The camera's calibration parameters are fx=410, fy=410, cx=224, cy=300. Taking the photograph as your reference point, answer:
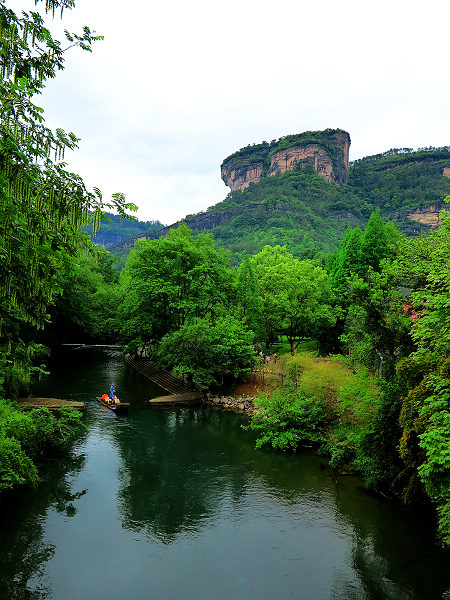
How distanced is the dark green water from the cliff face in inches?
5863

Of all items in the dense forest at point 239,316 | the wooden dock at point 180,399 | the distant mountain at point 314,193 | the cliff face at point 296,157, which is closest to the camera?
the dense forest at point 239,316

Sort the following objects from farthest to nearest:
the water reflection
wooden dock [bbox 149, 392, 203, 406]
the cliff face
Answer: the cliff face < wooden dock [bbox 149, 392, 203, 406] < the water reflection

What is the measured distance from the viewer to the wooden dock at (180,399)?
30181mm

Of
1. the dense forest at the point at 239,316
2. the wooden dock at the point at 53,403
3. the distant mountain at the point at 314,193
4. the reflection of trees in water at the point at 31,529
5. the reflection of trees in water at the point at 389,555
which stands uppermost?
the distant mountain at the point at 314,193

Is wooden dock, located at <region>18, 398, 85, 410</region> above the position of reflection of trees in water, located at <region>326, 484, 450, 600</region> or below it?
above

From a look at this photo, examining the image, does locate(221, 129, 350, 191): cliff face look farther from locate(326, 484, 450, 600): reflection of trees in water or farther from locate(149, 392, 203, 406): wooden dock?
locate(326, 484, 450, 600): reflection of trees in water

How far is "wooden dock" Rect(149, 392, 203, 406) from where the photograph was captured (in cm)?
3018

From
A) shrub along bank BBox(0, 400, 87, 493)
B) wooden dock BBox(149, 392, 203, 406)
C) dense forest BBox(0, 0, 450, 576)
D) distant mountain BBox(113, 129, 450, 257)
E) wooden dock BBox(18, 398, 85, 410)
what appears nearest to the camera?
dense forest BBox(0, 0, 450, 576)

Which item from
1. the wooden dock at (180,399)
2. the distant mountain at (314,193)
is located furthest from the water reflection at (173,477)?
the distant mountain at (314,193)

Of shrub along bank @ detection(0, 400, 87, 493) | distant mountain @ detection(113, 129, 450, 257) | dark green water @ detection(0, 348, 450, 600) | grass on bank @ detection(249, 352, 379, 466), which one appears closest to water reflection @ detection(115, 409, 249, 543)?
dark green water @ detection(0, 348, 450, 600)

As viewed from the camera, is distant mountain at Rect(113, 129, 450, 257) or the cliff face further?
the cliff face

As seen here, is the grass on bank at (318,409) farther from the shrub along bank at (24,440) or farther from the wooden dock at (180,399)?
the shrub along bank at (24,440)

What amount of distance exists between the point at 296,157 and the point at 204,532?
518 feet

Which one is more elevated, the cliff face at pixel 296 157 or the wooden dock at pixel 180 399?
the cliff face at pixel 296 157
